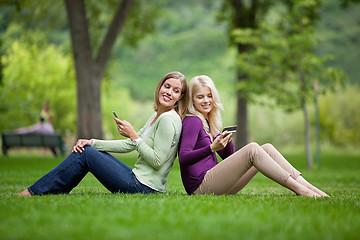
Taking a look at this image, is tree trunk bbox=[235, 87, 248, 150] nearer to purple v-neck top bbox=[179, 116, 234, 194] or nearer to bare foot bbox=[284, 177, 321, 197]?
purple v-neck top bbox=[179, 116, 234, 194]

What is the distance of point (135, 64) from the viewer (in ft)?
205

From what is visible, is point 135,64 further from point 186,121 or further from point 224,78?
point 186,121

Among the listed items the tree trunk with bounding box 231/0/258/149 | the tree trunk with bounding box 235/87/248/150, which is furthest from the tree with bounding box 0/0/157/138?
the tree trunk with bounding box 235/87/248/150

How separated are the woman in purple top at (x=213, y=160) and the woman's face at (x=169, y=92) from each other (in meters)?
0.19

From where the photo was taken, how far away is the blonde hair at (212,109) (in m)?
5.54

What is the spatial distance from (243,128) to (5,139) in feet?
29.8

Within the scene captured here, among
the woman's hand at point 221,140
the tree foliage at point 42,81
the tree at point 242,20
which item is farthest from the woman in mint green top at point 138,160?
the tree foliage at point 42,81

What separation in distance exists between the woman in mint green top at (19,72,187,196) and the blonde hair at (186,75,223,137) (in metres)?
0.12

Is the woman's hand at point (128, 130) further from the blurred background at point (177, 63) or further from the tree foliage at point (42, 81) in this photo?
the tree foliage at point (42, 81)

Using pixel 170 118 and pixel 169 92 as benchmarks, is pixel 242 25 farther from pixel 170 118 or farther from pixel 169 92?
pixel 170 118

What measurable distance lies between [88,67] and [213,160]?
11161 millimetres

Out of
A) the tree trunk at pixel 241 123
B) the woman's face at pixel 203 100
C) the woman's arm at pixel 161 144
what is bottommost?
the tree trunk at pixel 241 123

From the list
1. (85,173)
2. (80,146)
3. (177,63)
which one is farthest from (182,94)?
(177,63)

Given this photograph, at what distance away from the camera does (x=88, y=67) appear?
1611 centimetres
